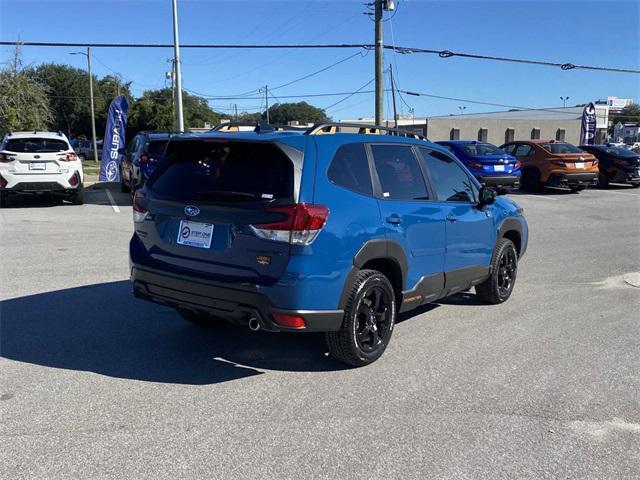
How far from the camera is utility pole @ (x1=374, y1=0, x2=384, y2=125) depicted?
2330 centimetres

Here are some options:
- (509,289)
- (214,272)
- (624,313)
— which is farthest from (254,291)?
(624,313)

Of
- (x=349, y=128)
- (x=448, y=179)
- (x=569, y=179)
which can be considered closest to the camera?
(x=349, y=128)

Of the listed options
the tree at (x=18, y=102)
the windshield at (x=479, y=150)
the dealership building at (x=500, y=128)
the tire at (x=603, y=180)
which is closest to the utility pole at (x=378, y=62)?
the windshield at (x=479, y=150)

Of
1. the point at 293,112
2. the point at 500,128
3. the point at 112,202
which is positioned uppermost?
the point at 293,112

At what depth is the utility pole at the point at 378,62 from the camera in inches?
917

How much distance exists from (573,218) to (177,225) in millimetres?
12171

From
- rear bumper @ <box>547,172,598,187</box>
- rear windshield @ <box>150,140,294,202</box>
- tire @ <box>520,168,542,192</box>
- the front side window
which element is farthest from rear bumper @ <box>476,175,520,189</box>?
rear windshield @ <box>150,140,294,202</box>

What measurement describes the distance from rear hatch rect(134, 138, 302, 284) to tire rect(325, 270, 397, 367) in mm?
697

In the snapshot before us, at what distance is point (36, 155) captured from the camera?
13.0 meters

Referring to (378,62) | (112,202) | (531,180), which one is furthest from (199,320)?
(378,62)

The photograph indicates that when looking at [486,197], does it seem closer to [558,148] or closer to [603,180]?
[558,148]

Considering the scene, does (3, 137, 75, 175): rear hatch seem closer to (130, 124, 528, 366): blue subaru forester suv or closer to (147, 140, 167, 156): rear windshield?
(147, 140, 167, 156): rear windshield

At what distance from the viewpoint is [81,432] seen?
3.52 m

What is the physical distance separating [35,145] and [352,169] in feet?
36.3
